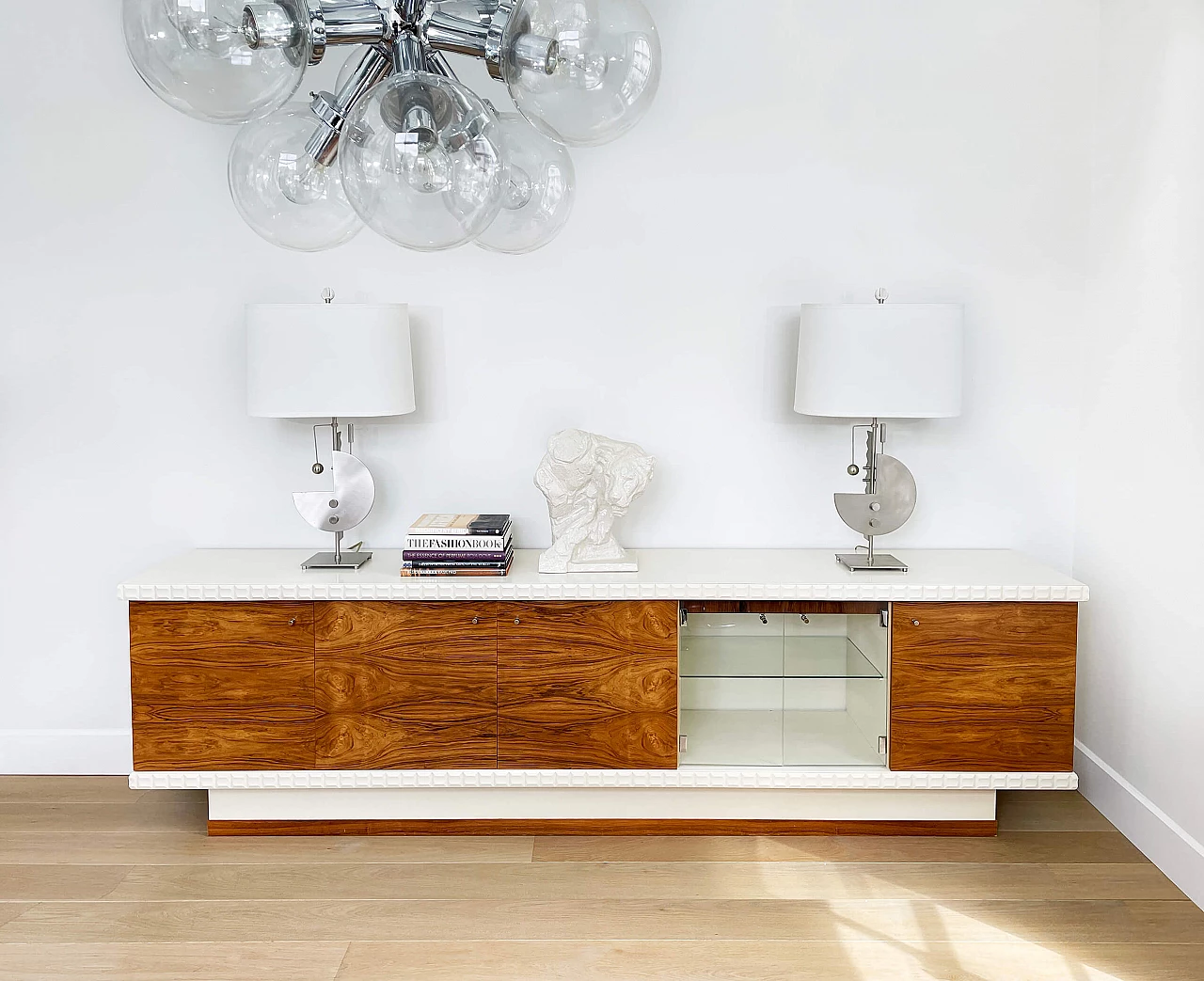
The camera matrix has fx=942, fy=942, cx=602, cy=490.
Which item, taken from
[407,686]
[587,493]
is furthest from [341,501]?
[587,493]

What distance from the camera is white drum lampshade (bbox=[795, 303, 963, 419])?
7.89 ft

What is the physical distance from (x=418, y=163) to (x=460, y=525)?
5.81 feet

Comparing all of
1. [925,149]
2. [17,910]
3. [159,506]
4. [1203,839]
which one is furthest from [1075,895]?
[159,506]

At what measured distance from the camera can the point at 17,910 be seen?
2.18 m

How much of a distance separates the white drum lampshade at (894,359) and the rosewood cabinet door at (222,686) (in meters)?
1.50

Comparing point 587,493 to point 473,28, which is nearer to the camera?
point 473,28

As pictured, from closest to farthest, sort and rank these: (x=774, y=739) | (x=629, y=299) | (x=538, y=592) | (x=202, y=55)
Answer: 1. (x=202, y=55)
2. (x=538, y=592)
3. (x=774, y=739)
4. (x=629, y=299)

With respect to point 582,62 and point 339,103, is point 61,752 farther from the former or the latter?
point 582,62

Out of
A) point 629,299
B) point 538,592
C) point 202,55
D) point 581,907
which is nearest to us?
point 202,55

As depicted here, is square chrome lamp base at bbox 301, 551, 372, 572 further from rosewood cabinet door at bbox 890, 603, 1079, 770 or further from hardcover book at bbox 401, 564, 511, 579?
Answer: rosewood cabinet door at bbox 890, 603, 1079, 770

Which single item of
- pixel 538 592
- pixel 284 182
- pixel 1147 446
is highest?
pixel 284 182

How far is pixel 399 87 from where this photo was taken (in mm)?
827

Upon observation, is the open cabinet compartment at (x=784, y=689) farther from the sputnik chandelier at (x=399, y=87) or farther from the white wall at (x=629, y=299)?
the sputnik chandelier at (x=399, y=87)

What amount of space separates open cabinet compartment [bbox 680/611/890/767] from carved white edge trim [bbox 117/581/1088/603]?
0.36ft
